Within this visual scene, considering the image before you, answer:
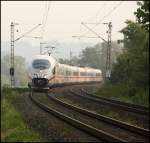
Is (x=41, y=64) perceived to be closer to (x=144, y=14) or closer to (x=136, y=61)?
(x=136, y=61)

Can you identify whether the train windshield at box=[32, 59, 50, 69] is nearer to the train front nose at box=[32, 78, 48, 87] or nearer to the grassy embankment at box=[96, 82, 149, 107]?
the train front nose at box=[32, 78, 48, 87]

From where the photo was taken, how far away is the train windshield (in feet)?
144

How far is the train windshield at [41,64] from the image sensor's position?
4397cm

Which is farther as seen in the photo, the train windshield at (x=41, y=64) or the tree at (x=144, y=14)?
the train windshield at (x=41, y=64)

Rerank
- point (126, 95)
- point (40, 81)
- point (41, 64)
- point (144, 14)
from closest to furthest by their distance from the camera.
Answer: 1. point (144, 14)
2. point (126, 95)
3. point (40, 81)
4. point (41, 64)

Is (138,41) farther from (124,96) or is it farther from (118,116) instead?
(118,116)

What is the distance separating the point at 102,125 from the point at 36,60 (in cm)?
2611

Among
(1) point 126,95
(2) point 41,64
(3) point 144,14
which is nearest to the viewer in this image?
(3) point 144,14

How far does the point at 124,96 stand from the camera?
1544 inches

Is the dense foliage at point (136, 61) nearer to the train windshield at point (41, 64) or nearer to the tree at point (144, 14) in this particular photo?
the tree at point (144, 14)

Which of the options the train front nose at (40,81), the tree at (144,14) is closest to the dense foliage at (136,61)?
the tree at (144,14)

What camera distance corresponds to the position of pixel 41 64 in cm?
4403

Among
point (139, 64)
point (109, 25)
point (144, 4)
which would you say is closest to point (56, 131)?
point (144, 4)

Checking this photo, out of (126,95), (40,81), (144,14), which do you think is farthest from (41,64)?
(144,14)
